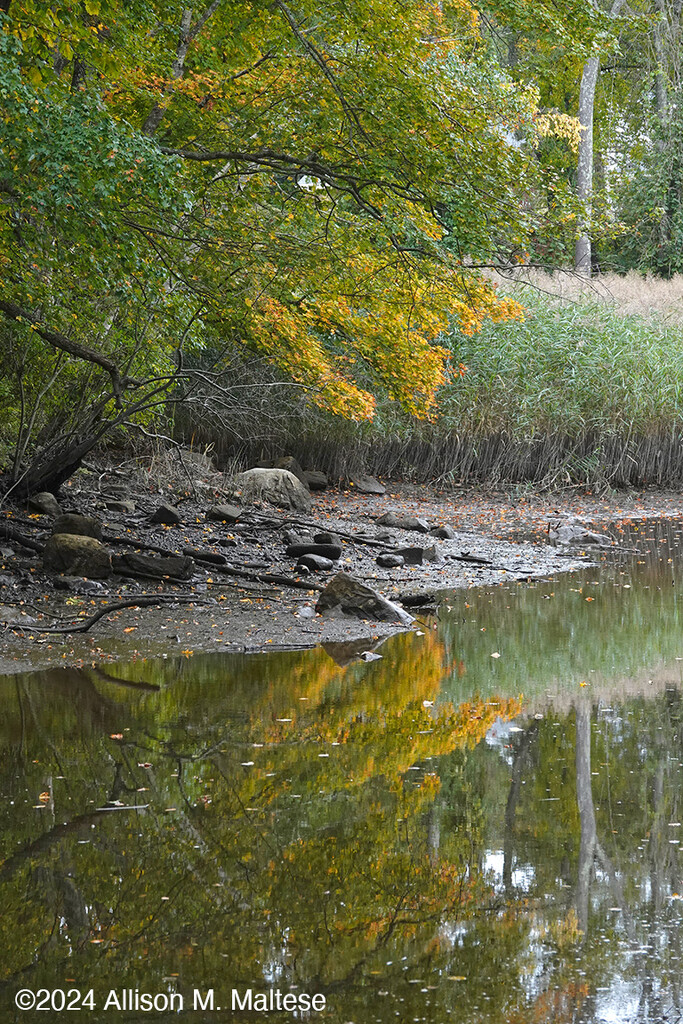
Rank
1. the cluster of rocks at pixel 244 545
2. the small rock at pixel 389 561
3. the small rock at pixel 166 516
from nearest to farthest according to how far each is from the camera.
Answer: the cluster of rocks at pixel 244 545, the small rock at pixel 389 561, the small rock at pixel 166 516

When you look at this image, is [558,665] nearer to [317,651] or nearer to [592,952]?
[317,651]

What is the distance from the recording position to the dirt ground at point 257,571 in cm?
709

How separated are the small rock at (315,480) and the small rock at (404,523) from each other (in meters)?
3.00

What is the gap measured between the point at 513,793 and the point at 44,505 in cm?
787

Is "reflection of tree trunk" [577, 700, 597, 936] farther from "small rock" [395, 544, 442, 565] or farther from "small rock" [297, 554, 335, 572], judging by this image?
"small rock" [395, 544, 442, 565]

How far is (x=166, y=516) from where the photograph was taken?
1127 cm

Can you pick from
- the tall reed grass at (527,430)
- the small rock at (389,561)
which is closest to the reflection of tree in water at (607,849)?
the small rock at (389,561)

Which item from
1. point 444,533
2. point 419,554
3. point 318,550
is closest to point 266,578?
point 318,550

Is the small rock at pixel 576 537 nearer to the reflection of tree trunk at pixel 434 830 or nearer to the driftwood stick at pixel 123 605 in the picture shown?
the driftwood stick at pixel 123 605

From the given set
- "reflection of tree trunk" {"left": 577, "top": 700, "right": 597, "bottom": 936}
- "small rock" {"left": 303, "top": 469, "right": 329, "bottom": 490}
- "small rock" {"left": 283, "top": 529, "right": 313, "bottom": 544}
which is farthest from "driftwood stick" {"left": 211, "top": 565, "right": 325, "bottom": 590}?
"small rock" {"left": 303, "top": 469, "right": 329, "bottom": 490}

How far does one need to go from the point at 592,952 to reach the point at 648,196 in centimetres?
2800

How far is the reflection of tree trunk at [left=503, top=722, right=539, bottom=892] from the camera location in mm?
3529

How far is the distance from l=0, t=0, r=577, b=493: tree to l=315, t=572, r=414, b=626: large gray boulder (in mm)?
2508

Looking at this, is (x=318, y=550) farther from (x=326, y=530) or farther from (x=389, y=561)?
(x=326, y=530)
